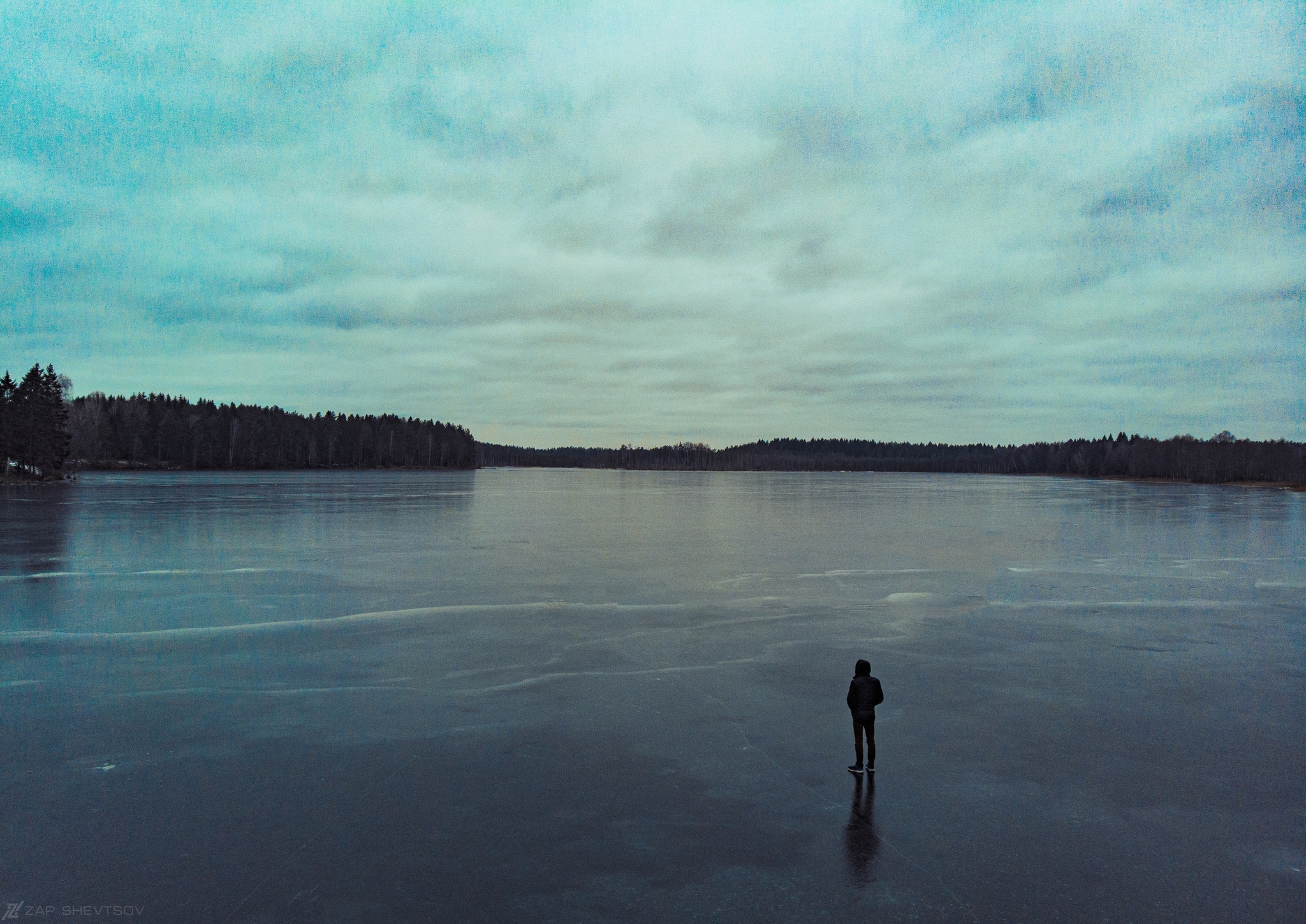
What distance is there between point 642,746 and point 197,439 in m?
139

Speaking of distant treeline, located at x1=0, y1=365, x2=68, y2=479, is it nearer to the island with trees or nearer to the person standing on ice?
the island with trees

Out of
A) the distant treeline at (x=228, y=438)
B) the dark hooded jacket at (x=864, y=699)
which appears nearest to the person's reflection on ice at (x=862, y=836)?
the dark hooded jacket at (x=864, y=699)

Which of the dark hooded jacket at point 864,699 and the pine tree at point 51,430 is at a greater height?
the pine tree at point 51,430

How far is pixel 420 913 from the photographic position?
16.3ft

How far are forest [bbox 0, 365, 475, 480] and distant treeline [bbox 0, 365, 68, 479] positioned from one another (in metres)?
0.10

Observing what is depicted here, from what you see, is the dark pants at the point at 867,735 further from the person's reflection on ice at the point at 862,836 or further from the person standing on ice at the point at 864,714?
the person's reflection on ice at the point at 862,836

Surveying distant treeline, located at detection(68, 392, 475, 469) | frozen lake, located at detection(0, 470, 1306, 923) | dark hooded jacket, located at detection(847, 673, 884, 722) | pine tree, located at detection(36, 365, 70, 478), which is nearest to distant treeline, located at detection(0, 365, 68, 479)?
pine tree, located at detection(36, 365, 70, 478)

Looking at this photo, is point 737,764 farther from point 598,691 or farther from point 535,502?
point 535,502

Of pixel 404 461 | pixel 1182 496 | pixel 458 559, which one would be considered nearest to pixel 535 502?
pixel 458 559

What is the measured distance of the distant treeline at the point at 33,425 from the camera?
6706 centimetres

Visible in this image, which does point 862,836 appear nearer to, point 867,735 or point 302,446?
point 867,735

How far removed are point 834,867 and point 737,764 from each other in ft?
6.37

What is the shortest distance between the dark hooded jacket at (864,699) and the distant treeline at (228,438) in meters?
136

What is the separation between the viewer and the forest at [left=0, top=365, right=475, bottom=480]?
236 feet
